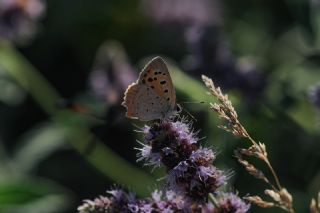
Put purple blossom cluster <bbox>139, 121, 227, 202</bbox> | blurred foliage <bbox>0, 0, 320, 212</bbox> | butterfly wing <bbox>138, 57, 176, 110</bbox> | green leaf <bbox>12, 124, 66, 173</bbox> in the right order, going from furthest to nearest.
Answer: green leaf <bbox>12, 124, 66, 173</bbox> → blurred foliage <bbox>0, 0, 320, 212</bbox> → butterfly wing <bbox>138, 57, 176, 110</bbox> → purple blossom cluster <bbox>139, 121, 227, 202</bbox>

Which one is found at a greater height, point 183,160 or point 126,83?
point 126,83

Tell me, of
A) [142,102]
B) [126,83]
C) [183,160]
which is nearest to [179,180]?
[183,160]

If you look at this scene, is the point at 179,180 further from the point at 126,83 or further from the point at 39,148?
the point at 39,148

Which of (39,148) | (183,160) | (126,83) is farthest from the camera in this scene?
(39,148)

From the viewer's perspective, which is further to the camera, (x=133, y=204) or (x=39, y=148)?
(x=39, y=148)

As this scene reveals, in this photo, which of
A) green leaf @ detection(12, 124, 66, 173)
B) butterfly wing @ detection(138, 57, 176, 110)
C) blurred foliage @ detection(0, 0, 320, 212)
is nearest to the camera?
butterfly wing @ detection(138, 57, 176, 110)

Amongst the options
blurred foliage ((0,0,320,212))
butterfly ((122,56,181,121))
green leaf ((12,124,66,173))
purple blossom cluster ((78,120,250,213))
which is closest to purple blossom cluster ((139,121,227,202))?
purple blossom cluster ((78,120,250,213))

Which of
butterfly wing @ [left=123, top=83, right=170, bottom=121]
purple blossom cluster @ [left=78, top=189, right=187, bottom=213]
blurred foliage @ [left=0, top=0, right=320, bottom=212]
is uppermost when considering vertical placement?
blurred foliage @ [left=0, top=0, right=320, bottom=212]

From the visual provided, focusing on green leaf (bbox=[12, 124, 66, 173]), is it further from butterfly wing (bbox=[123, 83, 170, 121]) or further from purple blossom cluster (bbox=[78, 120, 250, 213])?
purple blossom cluster (bbox=[78, 120, 250, 213])
